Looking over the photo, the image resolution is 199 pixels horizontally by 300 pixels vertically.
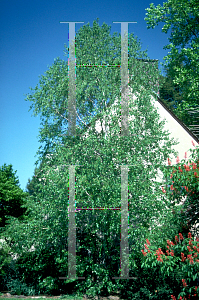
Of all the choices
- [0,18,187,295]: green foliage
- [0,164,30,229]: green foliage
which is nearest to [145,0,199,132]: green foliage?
[0,18,187,295]: green foliage

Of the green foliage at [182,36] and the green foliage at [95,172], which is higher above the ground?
the green foliage at [182,36]

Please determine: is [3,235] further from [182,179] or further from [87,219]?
[182,179]

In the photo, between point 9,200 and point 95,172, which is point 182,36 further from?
point 9,200

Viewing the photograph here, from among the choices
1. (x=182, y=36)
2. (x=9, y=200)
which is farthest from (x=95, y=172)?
(x=182, y=36)

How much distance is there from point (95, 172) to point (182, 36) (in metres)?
11.7

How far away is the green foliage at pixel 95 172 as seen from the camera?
29.5ft

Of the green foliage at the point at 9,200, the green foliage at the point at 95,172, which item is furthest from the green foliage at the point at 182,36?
the green foliage at the point at 9,200

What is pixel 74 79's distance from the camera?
1078 centimetres

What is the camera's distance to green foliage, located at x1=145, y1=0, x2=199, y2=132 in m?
15.1

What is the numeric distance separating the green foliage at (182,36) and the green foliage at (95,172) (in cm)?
474

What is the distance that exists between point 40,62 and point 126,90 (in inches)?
146

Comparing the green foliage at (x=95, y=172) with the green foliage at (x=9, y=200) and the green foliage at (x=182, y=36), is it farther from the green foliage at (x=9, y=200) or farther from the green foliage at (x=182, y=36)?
the green foliage at (x=182, y=36)

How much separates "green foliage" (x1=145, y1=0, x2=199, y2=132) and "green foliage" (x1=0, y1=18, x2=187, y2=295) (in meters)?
4.74

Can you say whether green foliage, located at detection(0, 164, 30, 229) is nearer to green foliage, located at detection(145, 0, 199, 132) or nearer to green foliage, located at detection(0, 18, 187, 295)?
green foliage, located at detection(0, 18, 187, 295)
